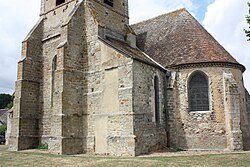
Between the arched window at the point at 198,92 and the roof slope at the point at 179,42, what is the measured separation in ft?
3.62

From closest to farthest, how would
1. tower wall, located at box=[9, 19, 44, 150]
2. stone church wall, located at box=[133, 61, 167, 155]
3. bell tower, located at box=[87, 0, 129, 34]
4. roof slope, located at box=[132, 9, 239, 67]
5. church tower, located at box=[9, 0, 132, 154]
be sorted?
stone church wall, located at box=[133, 61, 167, 155] → church tower, located at box=[9, 0, 132, 154] → roof slope, located at box=[132, 9, 239, 67] → tower wall, located at box=[9, 19, 44, 150] → bell tower, located at box=[87, 0, 129, 34]

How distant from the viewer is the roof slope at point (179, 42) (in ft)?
56.3

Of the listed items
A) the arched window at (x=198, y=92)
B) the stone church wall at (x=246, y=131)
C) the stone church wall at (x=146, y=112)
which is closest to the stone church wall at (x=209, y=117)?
the arched window at (x=198, y=92)

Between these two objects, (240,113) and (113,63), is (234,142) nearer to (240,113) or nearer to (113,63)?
(240,113)

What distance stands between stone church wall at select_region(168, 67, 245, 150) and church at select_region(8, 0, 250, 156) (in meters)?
Answer: 0.06

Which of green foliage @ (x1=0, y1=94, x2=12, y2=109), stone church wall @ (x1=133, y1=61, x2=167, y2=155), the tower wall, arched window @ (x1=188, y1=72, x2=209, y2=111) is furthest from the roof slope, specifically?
green foliage @ (x1=0, y1=94, x2=12, y2=109)

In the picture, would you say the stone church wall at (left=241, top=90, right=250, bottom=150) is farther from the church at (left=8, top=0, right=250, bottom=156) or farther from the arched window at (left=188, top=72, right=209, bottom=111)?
the arched window at (left=188, top=72, right=209, bottom=111)

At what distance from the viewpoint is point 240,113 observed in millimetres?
16922

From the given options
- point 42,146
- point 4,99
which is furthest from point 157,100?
point 4,99

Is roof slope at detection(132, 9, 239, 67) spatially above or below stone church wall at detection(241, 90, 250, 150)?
above

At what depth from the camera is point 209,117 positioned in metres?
16.3

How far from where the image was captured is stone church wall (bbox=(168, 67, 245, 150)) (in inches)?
625

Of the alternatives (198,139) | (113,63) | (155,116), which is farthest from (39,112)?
(198,139)

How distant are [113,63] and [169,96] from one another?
431cm
